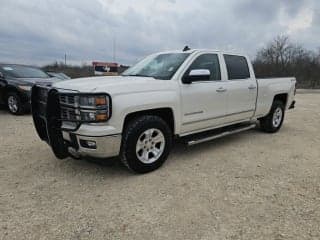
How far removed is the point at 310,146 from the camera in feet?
18.1

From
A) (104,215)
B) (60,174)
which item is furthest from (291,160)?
(60,174)

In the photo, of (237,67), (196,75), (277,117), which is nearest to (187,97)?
(196,75)

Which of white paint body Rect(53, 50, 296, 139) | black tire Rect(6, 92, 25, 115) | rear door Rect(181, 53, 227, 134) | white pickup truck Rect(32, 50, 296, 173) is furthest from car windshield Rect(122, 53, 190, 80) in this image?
black tire Rect(6, 92, 25, 115)

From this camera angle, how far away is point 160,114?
4230 mm

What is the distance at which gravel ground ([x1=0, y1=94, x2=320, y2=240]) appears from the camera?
272cm

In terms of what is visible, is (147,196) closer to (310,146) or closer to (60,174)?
(60,174)

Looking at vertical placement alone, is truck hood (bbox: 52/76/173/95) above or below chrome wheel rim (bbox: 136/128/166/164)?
above

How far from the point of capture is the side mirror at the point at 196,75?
13.8ft

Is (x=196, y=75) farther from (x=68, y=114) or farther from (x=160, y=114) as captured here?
(x=68, y=114)

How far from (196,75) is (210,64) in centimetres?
89

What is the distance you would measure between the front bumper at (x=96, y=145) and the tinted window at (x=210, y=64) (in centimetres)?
188

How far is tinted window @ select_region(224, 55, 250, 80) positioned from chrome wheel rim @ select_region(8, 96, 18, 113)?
6.46 metres

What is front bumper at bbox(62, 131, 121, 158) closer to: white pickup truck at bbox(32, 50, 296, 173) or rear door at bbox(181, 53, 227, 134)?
white pickup truck at bbox(32, 50, 296, 173)

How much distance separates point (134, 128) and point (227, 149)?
2.24m
